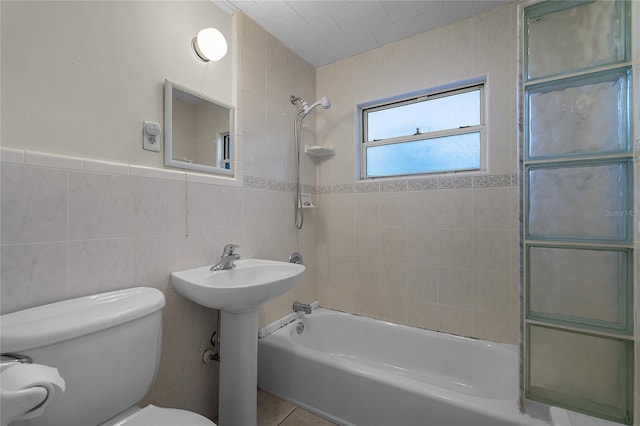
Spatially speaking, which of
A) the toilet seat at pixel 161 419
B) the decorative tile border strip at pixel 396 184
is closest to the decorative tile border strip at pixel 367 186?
the decorative tile border strip at pixel 396 184

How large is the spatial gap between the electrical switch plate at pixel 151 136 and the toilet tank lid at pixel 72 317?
23.8 inches

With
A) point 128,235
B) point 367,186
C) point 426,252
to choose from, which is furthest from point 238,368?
point 367,186

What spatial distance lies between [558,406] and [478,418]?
278 millimetres

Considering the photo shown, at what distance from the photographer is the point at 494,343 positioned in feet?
5.20

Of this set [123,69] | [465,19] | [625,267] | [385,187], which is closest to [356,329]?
[385,187]

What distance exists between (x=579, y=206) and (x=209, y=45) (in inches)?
68.4

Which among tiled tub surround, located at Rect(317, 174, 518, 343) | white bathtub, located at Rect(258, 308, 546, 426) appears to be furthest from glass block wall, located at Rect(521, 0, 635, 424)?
tiled tub surround, located at Rect(317, 174, 518, 343)

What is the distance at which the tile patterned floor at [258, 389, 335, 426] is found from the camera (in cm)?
142

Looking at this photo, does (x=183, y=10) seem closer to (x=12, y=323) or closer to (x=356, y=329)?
(x=12, y=323)

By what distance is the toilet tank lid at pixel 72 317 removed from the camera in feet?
2.19

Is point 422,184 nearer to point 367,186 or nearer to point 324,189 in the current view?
point 367,186

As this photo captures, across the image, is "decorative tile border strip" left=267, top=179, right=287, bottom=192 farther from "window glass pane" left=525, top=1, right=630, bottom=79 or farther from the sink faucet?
"window glass pane" left=525, top=1, right=630, bottom=79

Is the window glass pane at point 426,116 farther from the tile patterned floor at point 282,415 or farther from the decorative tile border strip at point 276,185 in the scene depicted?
the tile patterned floor at point 282,415

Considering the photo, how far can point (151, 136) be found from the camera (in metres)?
1.18
